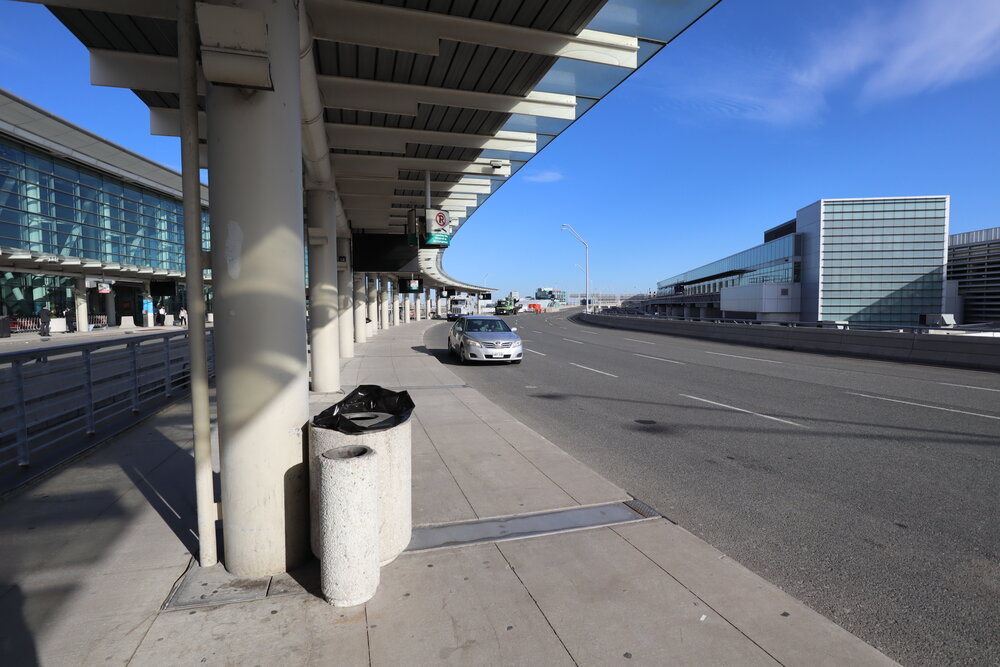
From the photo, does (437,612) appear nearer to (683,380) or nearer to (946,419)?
(946,419)

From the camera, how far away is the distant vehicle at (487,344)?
611 inches

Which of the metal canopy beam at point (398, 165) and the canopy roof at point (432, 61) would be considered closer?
the canopy roof at point (432, 61)

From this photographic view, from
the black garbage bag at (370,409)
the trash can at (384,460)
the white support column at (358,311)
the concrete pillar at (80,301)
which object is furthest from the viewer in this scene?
the concrete pillar at (80,301)

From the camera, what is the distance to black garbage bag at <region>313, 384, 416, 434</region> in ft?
11.1

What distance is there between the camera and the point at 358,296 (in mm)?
23531

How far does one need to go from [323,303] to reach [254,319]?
328 inches

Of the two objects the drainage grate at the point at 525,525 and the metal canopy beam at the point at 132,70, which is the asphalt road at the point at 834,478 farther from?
the metal canopy beam at the point at 132,70

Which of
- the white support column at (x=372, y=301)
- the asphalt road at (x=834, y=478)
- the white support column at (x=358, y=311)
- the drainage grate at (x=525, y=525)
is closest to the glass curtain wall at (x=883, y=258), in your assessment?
the white support column at (x=372, y=301)

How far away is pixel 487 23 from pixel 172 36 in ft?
12.4

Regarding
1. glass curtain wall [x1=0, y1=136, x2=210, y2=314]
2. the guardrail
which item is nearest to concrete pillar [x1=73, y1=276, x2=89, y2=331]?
glass curtain wall [x1=0, y1=136, x2=210, y2=314]

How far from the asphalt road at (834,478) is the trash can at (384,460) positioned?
2310mm

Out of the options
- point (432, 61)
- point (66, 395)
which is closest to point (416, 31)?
point (432, 61)

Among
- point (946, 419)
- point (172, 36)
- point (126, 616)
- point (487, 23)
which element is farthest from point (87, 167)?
point (946, 419)

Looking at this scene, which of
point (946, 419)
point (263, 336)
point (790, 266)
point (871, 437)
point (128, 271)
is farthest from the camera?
point (790, 266)
